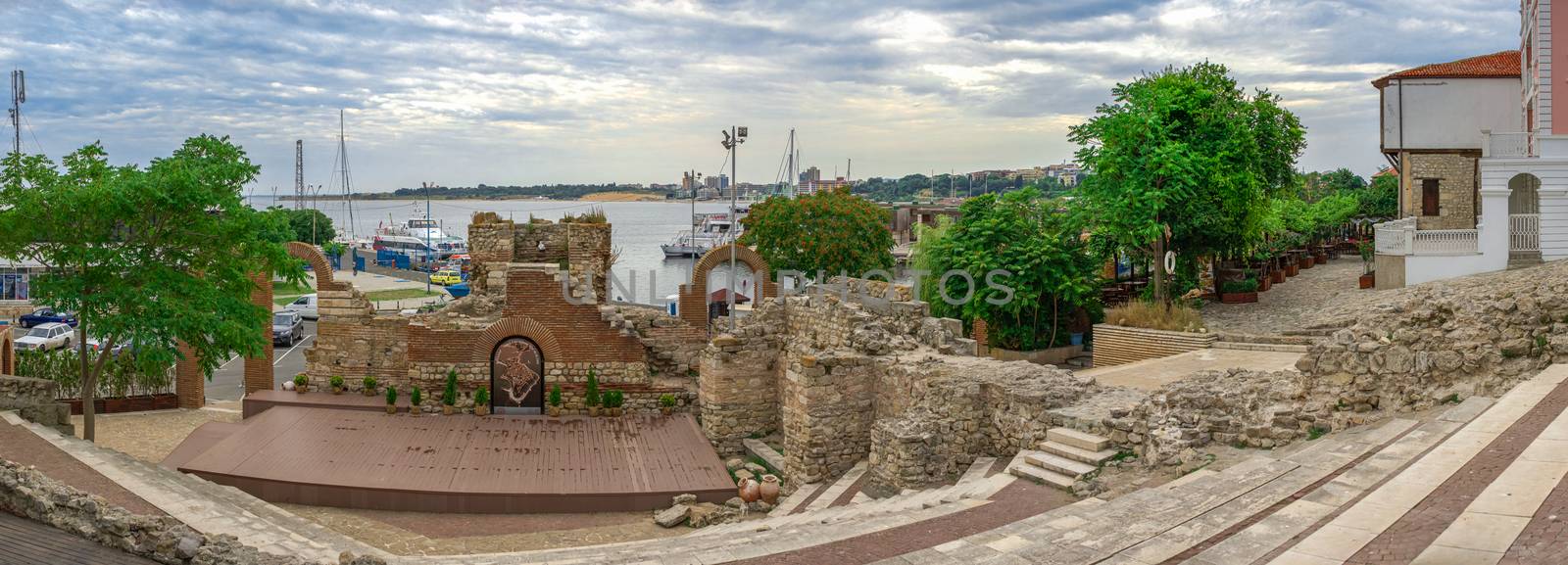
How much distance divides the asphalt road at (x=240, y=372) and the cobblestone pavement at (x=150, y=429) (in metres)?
0.87

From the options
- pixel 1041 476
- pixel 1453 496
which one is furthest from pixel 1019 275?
pixel 1453 496

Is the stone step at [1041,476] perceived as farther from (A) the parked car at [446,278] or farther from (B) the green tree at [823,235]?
(A) the parked car at [446,278]

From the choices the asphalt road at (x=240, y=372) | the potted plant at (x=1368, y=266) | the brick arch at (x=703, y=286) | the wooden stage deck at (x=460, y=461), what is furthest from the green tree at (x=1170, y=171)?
the asphalt road at (x=240, y=372)

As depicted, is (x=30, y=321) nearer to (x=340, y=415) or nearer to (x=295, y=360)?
(x=295, y=360)

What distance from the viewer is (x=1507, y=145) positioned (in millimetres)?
26984

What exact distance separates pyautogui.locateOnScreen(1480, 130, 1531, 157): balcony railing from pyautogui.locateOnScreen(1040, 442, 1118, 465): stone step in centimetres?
2033

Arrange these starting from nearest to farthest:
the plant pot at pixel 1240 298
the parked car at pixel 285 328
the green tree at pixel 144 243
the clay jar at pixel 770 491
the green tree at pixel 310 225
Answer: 1. the clay jar at pixel 770 491
2. the green tree at pixel 144 243
3. the plant pot at pixel 1240 298
4. the parked car at pixel 285 328
5. the green tree at pixel 310 225

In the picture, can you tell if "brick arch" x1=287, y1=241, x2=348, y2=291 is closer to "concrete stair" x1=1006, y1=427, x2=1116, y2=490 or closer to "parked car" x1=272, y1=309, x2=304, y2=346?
"parked car" x1=272, y1=309, x2=304, y2=346

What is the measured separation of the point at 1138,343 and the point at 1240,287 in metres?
7.98

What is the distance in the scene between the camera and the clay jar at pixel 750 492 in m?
14.9

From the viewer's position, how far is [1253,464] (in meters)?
10.2

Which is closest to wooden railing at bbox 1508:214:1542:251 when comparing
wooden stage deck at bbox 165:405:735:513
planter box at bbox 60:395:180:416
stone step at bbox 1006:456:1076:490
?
stone step at bbox 1006:456:1076:490

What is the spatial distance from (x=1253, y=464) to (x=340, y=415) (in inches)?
632

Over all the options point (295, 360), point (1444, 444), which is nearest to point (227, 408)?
point (295, 360)
